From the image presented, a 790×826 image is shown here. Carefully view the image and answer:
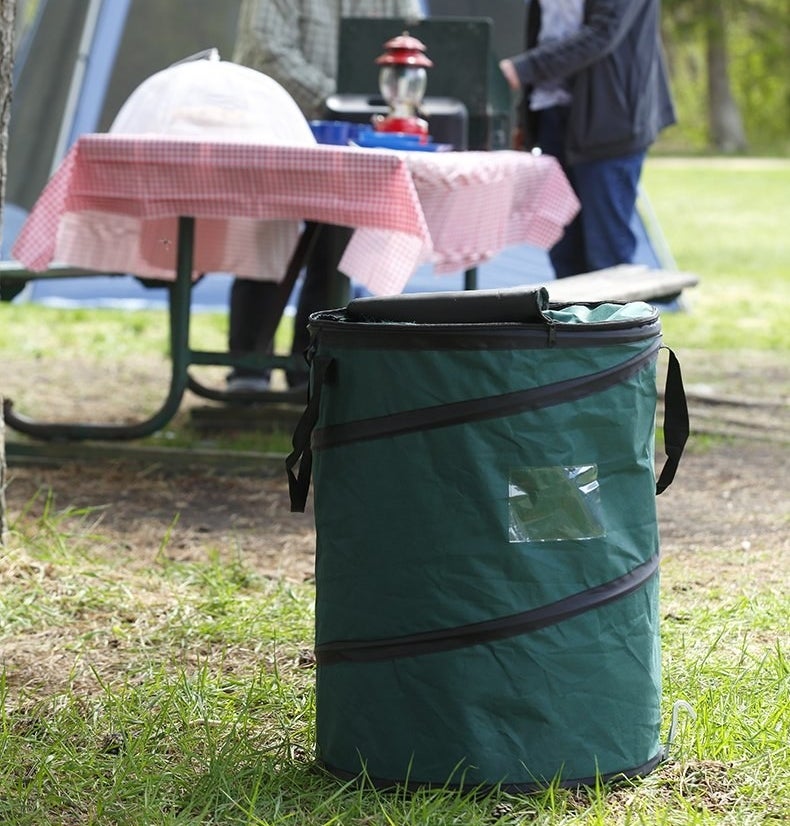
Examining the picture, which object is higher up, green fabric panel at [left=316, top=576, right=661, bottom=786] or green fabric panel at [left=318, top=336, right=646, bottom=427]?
green fabric panel at [left=318, top=336, right=646, bottom=427]

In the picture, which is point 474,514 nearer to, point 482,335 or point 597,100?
point 482,335

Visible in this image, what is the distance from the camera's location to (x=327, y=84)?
506 cm

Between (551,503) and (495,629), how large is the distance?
0.18 metres

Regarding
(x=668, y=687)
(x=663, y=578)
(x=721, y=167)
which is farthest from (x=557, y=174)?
(x=721, y=167)

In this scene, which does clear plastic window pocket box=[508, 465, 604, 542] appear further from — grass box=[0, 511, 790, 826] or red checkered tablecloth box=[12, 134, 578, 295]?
red checkered tablecloth box=[12, 134, 578, 295]

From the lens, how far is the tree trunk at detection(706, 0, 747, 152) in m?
31.9

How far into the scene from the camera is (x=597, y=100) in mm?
5160

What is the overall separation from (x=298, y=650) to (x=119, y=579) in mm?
609

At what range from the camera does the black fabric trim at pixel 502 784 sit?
1980 millimetres

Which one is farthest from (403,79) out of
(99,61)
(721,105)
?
(721,105)

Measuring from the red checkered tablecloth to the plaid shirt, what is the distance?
1112mm

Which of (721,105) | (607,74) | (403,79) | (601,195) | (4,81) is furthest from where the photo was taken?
(721,105)

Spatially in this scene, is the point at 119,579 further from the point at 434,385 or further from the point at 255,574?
the point at 434,385

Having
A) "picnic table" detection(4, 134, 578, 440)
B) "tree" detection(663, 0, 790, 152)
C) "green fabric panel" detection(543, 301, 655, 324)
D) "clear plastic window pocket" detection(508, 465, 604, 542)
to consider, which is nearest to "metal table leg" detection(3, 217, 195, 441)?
"picnic table" detection(4, 134, 578, 440)
